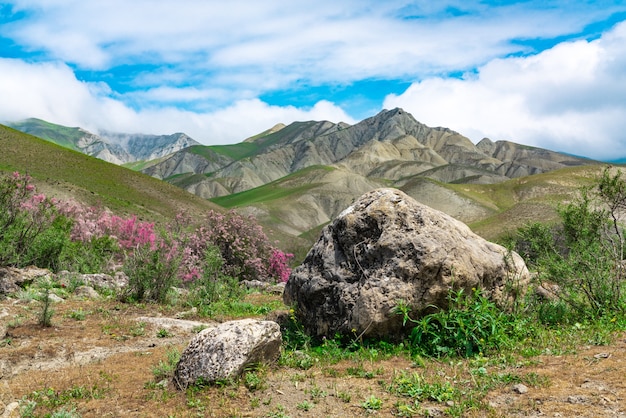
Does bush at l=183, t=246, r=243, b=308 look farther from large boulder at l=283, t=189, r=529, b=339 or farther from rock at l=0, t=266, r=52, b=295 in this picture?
large boulder at l=283, t=189, r=529, b=339

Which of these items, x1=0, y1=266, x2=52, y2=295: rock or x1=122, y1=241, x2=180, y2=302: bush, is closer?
x1=0, y1=266, x2=52, y2=295: rock

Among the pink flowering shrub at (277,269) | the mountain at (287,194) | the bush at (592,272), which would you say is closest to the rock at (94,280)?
the pink flowering shrub at (277,269)

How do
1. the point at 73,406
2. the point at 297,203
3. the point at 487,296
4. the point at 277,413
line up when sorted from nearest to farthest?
the point at 277,413, the point at 73,406, the point at 487,296, the point at 297,203

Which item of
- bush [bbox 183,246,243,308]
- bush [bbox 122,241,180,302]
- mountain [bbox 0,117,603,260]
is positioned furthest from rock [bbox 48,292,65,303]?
mountain [bbox 0,117,603,260]

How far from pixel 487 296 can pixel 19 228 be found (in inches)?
490

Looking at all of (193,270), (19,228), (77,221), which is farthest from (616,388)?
(77,221)

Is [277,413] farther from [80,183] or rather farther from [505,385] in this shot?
[80,183]

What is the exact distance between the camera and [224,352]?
5.60m

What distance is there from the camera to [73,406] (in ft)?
16.8

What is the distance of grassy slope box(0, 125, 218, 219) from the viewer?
48156 millimetres

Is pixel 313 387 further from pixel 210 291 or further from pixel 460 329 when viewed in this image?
pixel 210 291

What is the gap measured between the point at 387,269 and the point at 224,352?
9.15 feet

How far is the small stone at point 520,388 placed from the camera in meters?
4.92

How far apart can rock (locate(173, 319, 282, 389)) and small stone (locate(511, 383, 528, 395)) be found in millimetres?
2923
